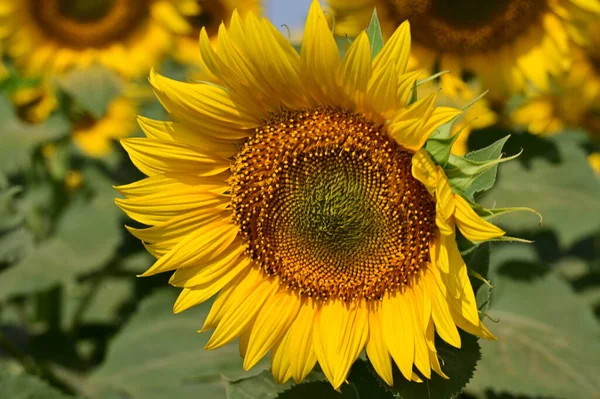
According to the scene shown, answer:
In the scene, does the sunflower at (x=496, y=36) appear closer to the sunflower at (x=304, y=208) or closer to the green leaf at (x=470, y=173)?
the sunflower at (x=304, y=208)

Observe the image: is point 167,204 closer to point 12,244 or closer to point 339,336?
point 339,336

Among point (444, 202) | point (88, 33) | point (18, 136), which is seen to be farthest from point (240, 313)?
point (88, 33)

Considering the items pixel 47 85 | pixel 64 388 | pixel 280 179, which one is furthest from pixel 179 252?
pixel 47 85

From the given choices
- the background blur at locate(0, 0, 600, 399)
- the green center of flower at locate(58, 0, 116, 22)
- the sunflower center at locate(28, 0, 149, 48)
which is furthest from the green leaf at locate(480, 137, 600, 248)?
the green center of flower at locate(58, 0, 116, 22)

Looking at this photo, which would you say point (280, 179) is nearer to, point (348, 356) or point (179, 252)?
point (179, 252)

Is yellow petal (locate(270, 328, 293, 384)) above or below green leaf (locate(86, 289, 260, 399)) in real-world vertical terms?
above

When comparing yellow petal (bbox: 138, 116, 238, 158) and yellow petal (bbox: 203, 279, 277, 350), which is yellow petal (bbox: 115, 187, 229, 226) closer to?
yellow petal (bbox: 138, 116, 238, 158)
